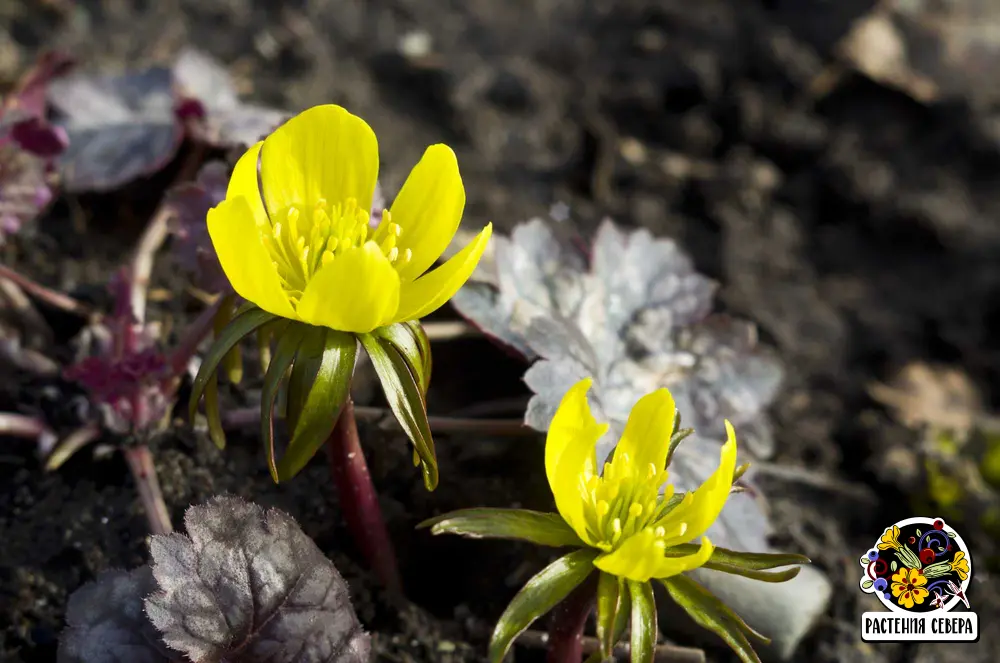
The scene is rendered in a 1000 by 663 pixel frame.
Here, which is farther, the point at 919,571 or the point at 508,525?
the point at 919,571

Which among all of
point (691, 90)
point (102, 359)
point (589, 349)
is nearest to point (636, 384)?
point (589, 349)

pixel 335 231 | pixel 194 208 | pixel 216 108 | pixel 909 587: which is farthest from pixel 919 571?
pixel 216 108

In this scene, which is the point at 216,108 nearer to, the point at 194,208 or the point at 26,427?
the point at 194,208

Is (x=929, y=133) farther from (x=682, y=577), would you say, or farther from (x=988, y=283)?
(x=682, y=577)

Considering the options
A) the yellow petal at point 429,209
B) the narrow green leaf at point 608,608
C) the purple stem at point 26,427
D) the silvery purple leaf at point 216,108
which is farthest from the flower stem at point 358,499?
the silvery purple leaf at point 216,108

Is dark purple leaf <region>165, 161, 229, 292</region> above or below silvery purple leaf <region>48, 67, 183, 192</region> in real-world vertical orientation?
below

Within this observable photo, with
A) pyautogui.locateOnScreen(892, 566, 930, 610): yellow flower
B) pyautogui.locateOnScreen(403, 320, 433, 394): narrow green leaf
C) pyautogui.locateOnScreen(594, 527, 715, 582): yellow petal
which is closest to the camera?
pyautogui.locateOnScreen(594, 527, 715, 582): yellow petal

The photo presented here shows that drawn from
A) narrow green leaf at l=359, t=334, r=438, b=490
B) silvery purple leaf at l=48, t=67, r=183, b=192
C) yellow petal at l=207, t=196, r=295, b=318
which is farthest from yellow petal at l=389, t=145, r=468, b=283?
silvery purple leaf at l=48, t=67, r=183, b=192

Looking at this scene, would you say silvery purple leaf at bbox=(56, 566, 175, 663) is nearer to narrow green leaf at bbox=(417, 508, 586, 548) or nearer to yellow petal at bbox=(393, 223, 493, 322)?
narrow green leaf at bbox=(417, 508, 586, 548)
